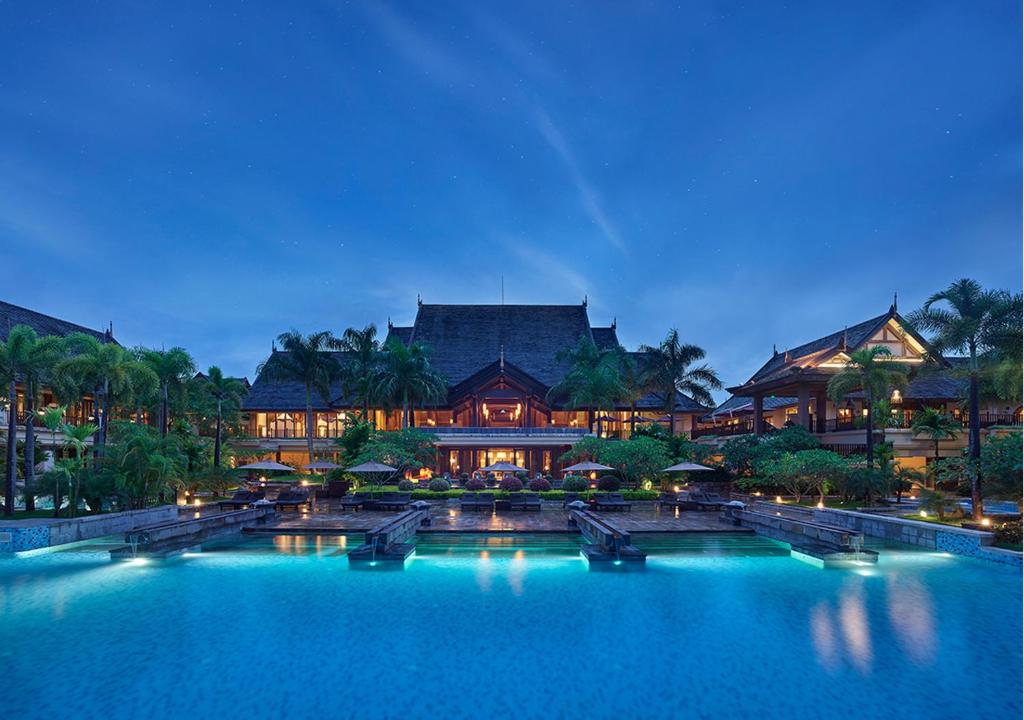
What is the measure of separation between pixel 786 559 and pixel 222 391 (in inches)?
1156

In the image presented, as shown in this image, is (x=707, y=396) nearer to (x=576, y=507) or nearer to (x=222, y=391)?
(x=576, y=507)

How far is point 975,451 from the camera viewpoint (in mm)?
18484

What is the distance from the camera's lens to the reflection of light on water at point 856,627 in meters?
9.44

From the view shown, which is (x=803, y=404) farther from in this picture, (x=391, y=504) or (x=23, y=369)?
(x=23, y=369)

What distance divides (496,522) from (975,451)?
15.6 metres

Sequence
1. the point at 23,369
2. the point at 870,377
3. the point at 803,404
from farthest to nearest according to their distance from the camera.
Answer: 1. the point at 803,404
2. the point at 870,377
3. the point at 23,369

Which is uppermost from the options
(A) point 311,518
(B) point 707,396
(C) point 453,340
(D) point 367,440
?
(C) point 453,340

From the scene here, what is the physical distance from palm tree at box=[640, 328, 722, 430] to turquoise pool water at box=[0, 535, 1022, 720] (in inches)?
966

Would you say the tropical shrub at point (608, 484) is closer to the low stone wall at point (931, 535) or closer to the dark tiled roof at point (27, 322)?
the low stone wall at point (931, 535)

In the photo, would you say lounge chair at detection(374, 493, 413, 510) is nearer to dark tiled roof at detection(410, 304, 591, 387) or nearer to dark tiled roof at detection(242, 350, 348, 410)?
dark tiled roof at detection(410, 304, 591, 387)

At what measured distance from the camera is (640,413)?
46875mm

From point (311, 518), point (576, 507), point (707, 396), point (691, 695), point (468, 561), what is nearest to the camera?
point (691, 695)

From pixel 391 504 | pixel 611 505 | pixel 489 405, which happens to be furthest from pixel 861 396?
pixel 391 504

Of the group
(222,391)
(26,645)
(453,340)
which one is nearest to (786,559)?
(26,645)
